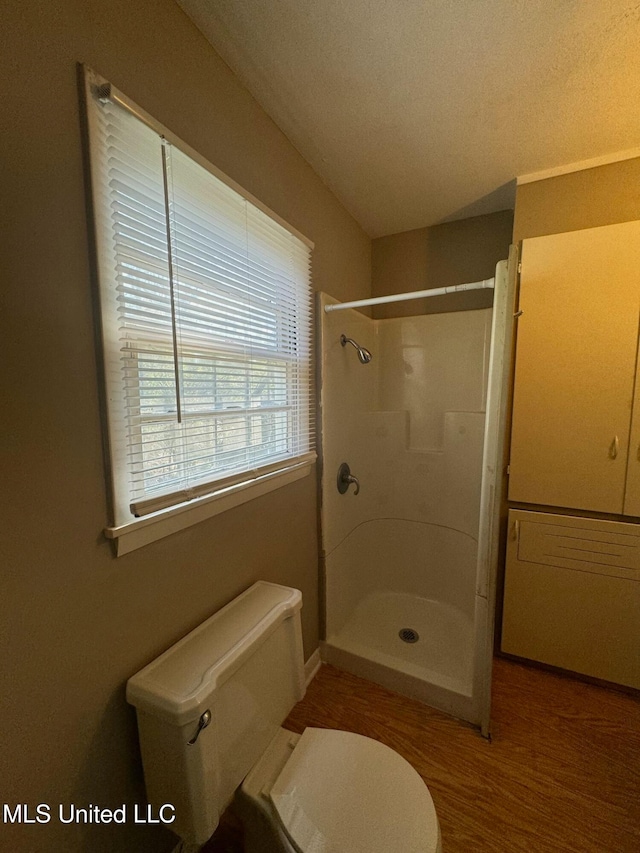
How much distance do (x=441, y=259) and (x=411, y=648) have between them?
239 cm

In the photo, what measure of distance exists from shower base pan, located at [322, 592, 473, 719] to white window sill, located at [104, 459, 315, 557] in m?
1.09

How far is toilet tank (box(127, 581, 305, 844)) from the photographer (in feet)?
2.60

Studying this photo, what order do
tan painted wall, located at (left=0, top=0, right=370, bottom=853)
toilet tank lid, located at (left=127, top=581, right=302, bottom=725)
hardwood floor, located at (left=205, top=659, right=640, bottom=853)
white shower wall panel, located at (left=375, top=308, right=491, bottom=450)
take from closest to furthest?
tan painted wall, located at (left=0, top=0, right=370, bottom=853)
toilet tank lid, located at (left=127, top=581, right=302, bottom=725)
hardwood floor, located at (left=205, top=659, right=640, bottom=853)
white shower wall panel, located at (left=375, top=308, right=491, bottom=450)

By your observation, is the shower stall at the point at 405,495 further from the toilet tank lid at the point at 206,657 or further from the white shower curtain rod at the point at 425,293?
the toilet tank lid at the point at 206,657

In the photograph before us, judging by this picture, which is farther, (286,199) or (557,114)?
(286,199)

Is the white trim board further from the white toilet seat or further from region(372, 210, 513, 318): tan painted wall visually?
the white toilet seat

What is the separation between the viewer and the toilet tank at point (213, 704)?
793 mm

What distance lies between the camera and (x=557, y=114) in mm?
1333

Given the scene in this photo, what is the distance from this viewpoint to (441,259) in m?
2.26

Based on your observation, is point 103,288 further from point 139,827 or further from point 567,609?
point 567,609

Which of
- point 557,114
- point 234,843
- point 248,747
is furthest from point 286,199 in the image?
point 234,843

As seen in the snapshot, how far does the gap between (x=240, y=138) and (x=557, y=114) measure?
124 cm

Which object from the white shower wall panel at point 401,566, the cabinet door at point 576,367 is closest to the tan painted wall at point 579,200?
the cabinet door at point 576,367

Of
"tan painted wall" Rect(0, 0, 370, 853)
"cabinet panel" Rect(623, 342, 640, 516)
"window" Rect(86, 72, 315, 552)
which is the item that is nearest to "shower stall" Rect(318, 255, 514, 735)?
"window" Rect(86, 72, 315, 552)
